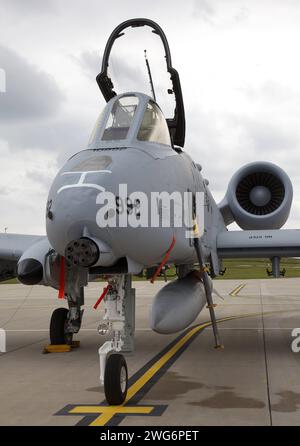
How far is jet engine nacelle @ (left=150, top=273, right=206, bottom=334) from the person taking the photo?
25.6 ft

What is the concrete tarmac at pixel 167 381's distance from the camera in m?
5.55

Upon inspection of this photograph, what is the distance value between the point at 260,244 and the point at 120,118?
13.4 ft

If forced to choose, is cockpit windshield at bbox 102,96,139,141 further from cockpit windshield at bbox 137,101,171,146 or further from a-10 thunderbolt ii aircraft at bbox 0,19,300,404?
cockpit windshield at bbox 137,101,171,146

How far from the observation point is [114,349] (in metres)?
6.40

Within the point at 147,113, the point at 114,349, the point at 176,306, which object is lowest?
the point at 114,349

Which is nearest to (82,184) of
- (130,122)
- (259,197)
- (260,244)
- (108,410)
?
(130,122)

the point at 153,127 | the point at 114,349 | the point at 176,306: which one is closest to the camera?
the point at 114,349

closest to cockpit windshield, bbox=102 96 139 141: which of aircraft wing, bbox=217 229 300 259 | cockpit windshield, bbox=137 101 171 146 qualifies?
cockpit windshield, bbox=137 101 171 146

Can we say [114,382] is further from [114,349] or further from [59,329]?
[59,329]

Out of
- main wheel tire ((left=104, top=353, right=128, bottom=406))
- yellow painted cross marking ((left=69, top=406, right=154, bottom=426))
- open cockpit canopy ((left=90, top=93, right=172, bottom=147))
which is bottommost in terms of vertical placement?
yellow painted cross marking ((left=69, top=406, right=154, bottom=426))

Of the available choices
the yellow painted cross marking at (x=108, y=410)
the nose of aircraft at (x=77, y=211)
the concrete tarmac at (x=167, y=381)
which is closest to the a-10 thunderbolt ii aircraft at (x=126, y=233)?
the nose of aircraft at (x=77, y=211)

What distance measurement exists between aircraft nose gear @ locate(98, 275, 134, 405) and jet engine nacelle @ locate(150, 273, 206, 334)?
0.77 m

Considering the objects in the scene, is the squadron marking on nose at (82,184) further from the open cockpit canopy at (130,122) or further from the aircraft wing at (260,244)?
the aircraft wing at (260,244)

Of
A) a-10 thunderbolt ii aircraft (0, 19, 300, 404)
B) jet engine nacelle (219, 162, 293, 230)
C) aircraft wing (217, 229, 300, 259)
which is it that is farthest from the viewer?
jet engine nacelle (219, 162, 293, 230)
